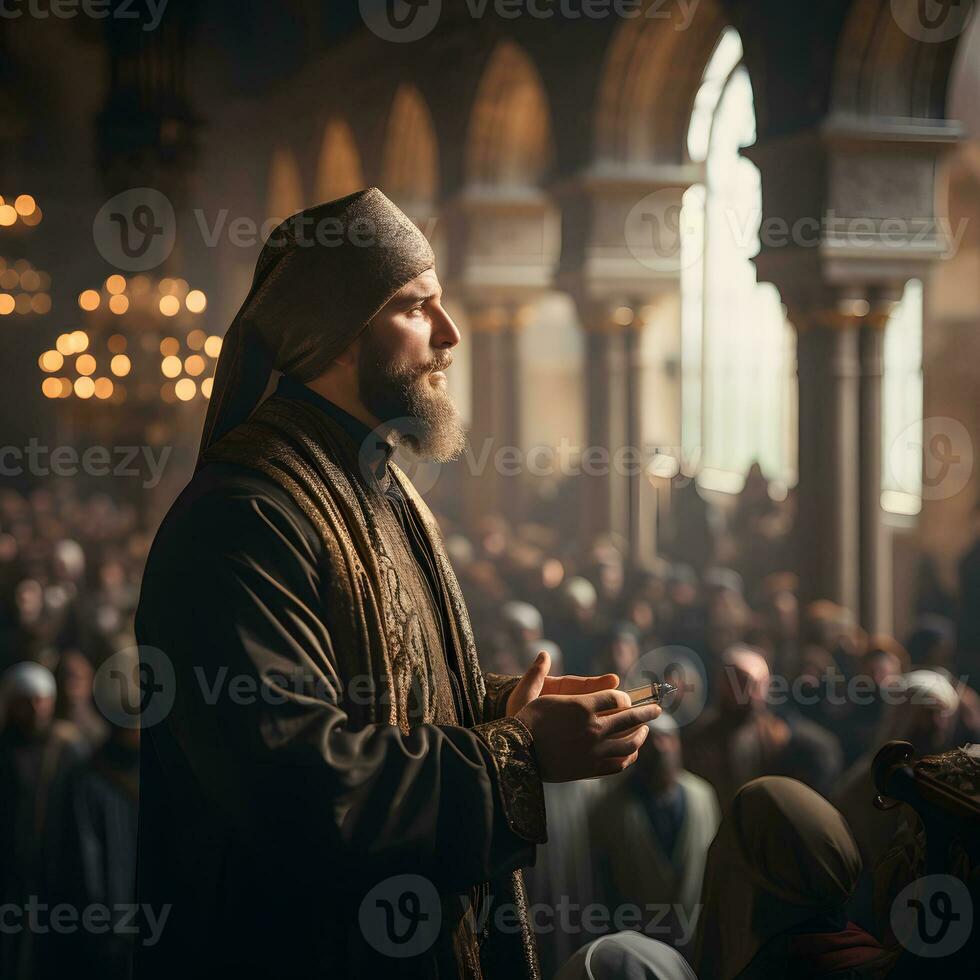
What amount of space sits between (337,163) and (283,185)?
1.66 meters

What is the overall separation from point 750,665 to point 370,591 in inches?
176

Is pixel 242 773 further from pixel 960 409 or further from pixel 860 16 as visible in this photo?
pixel 960 409

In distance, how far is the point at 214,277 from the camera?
18.7 m

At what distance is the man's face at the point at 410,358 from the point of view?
224cm

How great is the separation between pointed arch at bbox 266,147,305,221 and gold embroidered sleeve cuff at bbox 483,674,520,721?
15.3 meters

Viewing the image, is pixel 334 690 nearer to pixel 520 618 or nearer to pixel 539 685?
pixel 539 685

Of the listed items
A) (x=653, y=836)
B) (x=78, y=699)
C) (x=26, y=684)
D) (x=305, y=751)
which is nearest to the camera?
(x=305, y=751)

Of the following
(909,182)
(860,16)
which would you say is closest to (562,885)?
(909,182)

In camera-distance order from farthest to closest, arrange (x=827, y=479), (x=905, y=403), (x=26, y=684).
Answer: (x=905, y=403)
(x=827, y=479)
(x=26, y=684)

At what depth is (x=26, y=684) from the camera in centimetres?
636

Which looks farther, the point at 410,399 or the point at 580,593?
the point at 580,593

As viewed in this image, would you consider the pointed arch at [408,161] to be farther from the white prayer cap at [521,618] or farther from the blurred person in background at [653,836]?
the blurred person in background at [653,836]

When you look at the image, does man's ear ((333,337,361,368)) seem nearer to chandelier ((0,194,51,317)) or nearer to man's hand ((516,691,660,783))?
man's hand ((516,691,660,783))

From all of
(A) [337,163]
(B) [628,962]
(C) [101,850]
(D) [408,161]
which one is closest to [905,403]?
(D) [408,161]
